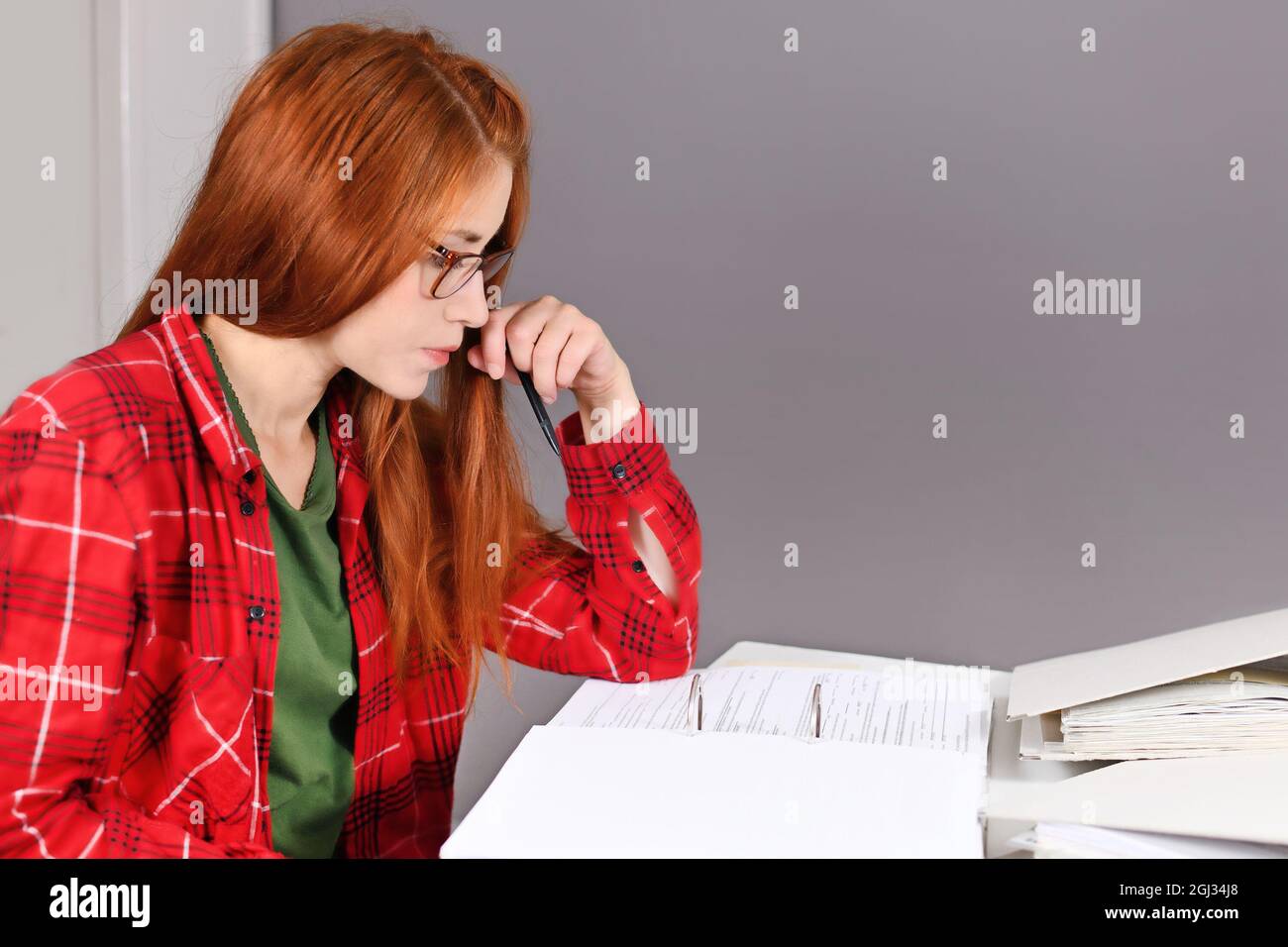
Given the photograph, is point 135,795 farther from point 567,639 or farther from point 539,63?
point 539,63

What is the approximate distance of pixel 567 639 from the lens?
1258 millimetres

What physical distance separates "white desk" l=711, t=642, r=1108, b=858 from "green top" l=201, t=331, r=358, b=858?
38 centimetres

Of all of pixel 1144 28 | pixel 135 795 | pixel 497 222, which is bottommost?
pixel 135 795

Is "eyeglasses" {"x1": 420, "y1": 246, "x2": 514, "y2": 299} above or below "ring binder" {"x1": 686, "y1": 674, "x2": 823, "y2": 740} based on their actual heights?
above

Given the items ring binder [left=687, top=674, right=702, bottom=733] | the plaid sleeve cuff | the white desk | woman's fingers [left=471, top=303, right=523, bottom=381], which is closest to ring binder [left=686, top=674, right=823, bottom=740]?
ring binder [left=687, top=674, right=702, bottom=733]

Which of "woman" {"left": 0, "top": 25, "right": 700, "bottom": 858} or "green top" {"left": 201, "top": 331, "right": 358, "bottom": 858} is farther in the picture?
"green top" {"left": 201, "top": 331, "right": 358, "bottom": 858}

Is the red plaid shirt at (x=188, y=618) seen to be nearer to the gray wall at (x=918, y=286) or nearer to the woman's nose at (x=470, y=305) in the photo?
the woman's nose at (x=470, y=305)

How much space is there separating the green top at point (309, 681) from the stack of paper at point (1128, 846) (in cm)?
62

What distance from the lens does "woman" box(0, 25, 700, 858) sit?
847 mm

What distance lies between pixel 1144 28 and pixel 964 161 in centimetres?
30

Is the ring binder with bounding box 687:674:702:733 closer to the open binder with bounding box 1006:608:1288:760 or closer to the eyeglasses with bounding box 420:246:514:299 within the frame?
the open binder with bounding box 1006:608:1288:760

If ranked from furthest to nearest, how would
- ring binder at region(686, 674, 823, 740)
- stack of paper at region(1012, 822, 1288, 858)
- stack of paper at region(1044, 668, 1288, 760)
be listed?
ring binder at region(686, 674, 823, 740), stack of paper at region(1044, 668, 1288, 760), stack of paper at region(1012, 822, 1288, 858)
